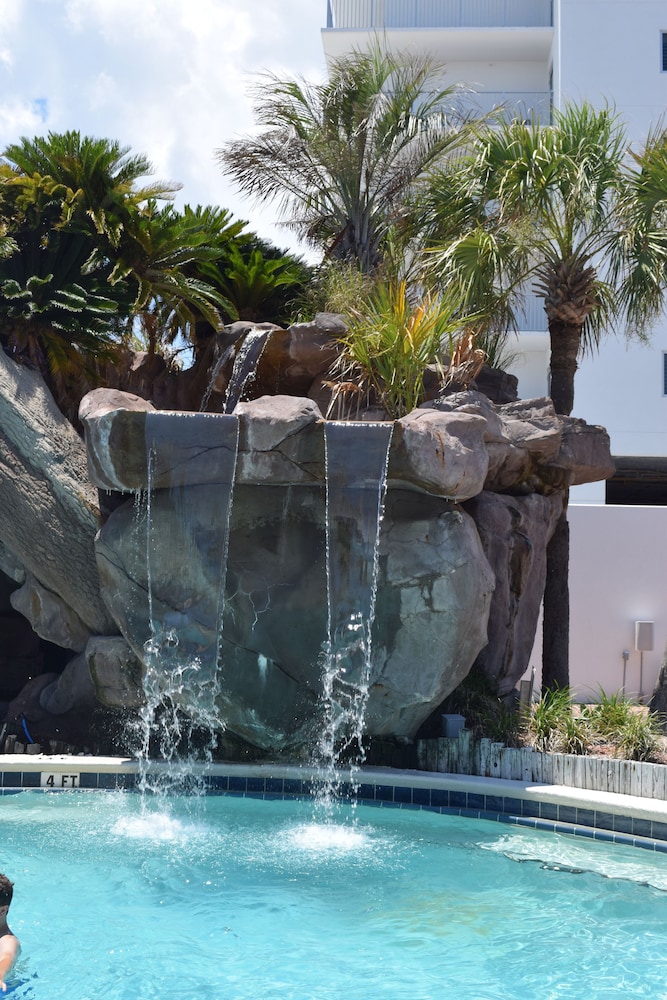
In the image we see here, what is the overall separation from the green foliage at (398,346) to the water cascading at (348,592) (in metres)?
1.64

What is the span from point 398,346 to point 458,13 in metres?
17.9

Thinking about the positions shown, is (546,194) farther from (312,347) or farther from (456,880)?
(456,880)

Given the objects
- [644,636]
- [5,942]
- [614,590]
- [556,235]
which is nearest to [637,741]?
[556,235]

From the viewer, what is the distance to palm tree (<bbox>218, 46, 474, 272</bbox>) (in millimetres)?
14570

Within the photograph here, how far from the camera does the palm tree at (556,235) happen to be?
11.7 m

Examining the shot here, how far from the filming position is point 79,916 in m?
6.37

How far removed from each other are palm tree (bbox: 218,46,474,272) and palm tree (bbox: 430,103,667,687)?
7.47ft

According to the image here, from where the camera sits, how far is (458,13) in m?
25.5

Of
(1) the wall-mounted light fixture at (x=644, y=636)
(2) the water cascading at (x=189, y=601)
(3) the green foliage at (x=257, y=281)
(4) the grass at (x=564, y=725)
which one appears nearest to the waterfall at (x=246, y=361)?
(3) the green foliage at (x=257, y=281)

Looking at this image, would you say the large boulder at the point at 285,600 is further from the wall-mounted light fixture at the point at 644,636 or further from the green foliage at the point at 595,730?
the wall-mounted light fixture at the point at 644,636

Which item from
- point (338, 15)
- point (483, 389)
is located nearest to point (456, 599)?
point (483, 389)

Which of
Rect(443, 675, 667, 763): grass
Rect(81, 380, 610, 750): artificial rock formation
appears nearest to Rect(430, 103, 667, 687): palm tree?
Rect(443, 675, 667, 763): grass

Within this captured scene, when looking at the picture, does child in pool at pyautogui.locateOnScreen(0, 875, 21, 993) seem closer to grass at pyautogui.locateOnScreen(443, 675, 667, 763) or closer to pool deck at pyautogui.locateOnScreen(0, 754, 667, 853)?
pool deck at pyautogui.locateOnScreen(0, 754, 667, 853)

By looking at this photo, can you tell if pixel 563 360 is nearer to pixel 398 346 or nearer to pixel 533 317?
pixel 398 346
